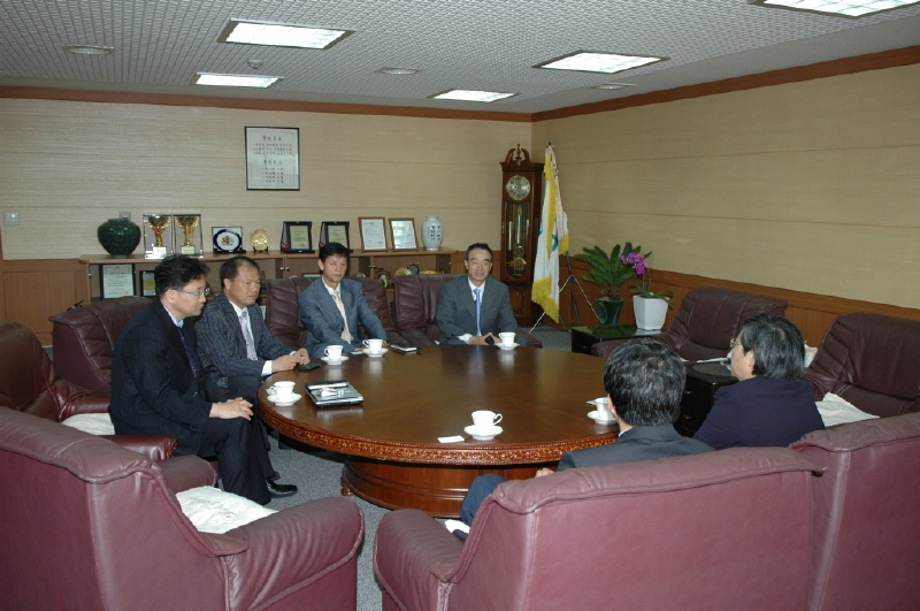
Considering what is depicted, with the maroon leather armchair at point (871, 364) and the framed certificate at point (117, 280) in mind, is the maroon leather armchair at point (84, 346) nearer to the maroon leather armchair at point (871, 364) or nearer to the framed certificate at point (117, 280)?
the framed certificate at point (117, 280)

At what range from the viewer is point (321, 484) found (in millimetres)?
3908

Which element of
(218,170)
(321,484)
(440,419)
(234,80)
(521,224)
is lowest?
(321,484)

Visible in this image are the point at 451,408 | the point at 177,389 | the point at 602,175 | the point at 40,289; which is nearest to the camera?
the point at 451,408

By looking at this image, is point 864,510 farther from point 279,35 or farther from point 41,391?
point 279,35

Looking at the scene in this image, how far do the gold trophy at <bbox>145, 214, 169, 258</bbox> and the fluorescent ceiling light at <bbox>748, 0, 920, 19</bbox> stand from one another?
552cm

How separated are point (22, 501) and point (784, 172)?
17.2 ft

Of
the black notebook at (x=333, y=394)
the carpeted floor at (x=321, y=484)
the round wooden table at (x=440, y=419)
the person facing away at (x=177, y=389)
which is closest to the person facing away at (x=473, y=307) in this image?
the round wooden table at (x=440, y=419)

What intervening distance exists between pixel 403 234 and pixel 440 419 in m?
5.39

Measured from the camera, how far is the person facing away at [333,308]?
467cm

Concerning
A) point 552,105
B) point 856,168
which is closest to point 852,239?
point 856,168

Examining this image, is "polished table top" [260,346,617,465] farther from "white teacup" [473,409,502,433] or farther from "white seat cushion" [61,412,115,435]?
"white seat cushion" [61,412,115,435]

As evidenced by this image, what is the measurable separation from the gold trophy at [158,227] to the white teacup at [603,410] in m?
5.17

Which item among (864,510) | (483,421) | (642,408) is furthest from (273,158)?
(864,510)

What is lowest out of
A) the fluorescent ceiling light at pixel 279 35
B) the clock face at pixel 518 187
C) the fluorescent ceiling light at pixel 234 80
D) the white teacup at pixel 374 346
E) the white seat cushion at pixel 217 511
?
the white seat cushion at pixel 217 511
